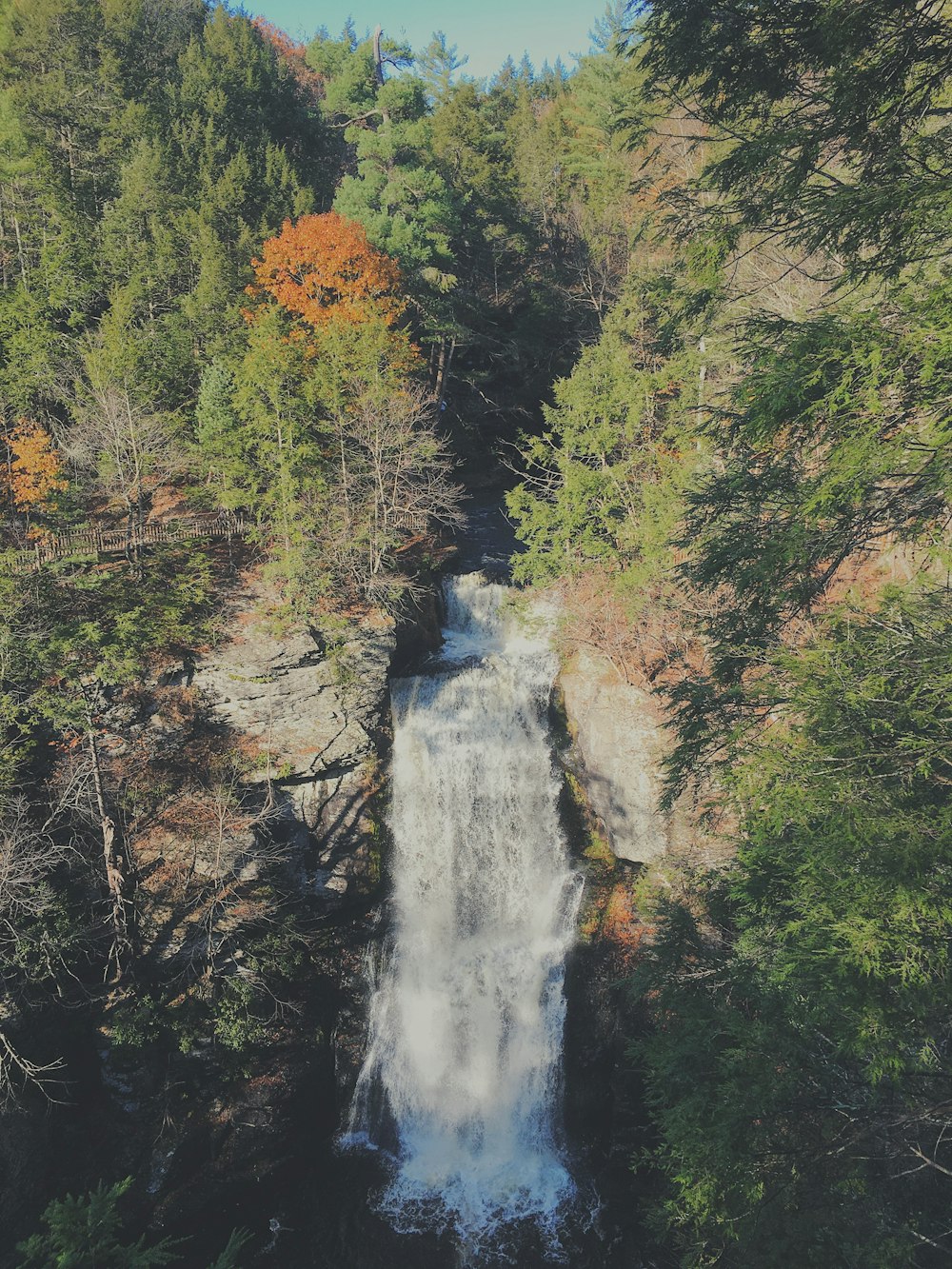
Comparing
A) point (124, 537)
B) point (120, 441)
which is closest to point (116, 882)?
point (124, 537)

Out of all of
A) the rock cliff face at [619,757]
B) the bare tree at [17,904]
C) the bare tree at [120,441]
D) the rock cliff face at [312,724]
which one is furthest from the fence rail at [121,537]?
the rock cliff face at [619,757]

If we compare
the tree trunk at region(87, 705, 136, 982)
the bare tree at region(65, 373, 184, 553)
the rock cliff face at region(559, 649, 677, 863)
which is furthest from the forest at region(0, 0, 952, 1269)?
the rock cliff face at region(559, 649, 677, 863)

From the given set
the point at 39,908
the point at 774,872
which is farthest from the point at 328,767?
the point at 774,872

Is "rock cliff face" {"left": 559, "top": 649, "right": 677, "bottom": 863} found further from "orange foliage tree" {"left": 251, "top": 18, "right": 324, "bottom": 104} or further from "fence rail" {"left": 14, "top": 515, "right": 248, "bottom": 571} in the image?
"orange foliage tree" {"left": 251, "top": 18, "right": 324, "bottom": 104}

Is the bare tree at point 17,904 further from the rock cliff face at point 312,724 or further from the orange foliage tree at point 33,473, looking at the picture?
the orange foliage tree at point 33,473

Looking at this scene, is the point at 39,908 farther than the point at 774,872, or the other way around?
the point at 39,908

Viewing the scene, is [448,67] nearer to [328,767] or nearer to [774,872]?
[328,767]

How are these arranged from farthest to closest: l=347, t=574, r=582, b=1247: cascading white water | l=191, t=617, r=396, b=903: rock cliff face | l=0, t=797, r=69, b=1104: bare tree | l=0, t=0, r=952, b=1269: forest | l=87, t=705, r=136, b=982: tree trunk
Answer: l=191, t=617, r=396, b=903: rock cliff face < l=347, t=574, r=582, b=1247: cascading white water < l=87, t=705, r=136, b=982: tree trunk < l=0, t=797, r=69, b=1104: bare tree < l=0, t=0, r=952, b=1269: forest
